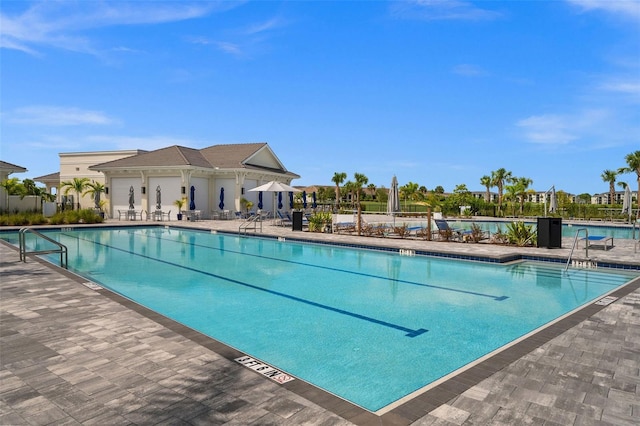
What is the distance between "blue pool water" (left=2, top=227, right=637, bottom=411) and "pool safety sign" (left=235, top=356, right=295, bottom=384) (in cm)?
55

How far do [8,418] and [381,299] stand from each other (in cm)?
593

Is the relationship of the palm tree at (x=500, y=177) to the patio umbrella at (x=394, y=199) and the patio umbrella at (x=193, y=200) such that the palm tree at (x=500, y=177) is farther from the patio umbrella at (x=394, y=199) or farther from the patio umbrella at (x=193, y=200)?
the patio umbrella at (x=193, y=200)

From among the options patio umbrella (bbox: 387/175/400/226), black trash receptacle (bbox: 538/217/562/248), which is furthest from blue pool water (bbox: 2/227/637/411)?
patio umbrella (bbox: 387/175/400/226)

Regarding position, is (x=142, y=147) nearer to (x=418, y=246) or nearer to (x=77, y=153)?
(x=77, y=153)

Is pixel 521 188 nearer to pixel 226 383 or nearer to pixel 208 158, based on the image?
pixel 208 158

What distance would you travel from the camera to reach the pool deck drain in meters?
2.91

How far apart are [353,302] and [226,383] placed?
4282 millimetres

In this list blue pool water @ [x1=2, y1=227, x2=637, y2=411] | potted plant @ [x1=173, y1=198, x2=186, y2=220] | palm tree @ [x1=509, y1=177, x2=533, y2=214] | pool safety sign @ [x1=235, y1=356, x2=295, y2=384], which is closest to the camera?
pool safety sign @ [x1=235, y1=356, x2=295, y2=384]

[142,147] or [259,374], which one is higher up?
[142,147]

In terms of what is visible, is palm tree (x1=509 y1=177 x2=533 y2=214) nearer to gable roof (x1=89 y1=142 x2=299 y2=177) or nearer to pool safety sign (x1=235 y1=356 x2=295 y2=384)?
gable roof (x1=89 y1=142 x2=299 y2=177)

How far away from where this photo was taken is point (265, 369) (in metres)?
3.81

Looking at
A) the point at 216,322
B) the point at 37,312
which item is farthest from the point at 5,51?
the point at 216,322

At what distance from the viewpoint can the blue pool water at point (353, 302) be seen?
183 inches

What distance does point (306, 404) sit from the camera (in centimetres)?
310
